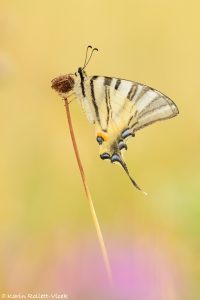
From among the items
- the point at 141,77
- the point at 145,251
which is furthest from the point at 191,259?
the point at 141,77

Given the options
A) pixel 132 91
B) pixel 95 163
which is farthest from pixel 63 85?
pixel 95 163

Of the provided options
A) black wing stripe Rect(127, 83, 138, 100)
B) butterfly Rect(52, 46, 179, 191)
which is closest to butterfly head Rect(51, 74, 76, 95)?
butterfly Rect(52, 46, 179, 191)

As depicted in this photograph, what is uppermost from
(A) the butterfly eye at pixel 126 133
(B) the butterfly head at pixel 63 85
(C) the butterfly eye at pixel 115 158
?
(B) the butterfly head at pixel 63 85

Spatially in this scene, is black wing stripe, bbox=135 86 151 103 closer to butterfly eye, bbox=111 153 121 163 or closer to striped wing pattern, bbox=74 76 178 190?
striped wing pattern, bbox=74 76 178 190

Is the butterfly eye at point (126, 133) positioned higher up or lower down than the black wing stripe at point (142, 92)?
lower down

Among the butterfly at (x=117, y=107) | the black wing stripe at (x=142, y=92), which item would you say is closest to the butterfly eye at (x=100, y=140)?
the butterfly at (x=117, y=107)

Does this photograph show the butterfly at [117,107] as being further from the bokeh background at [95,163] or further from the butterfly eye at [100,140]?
the bokeh background at [95,163]

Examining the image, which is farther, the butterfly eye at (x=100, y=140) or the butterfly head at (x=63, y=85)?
the butterfly eye at (x=100, y=140)
